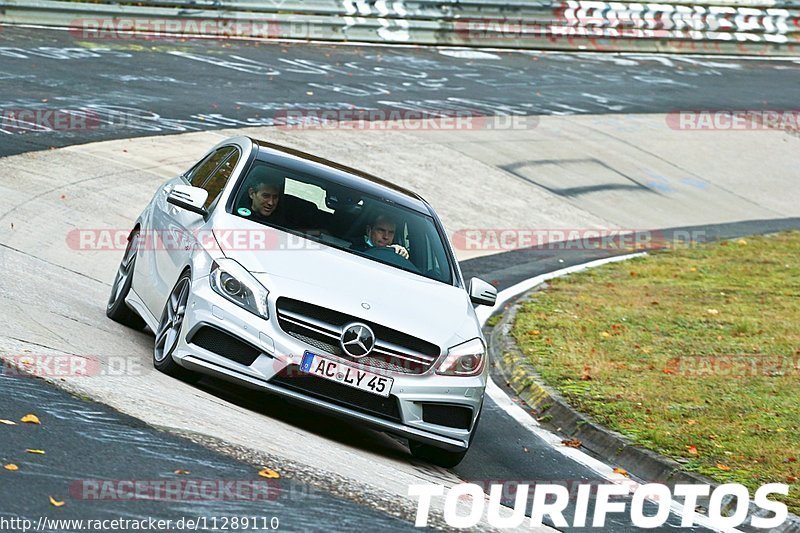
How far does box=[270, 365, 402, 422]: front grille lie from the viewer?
7.80m

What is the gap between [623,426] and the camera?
9.64 meters

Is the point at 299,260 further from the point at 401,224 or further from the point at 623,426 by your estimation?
the point at 623,426

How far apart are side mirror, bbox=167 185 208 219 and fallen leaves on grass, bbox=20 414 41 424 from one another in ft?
7.76

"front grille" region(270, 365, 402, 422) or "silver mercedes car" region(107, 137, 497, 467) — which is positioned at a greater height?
"silver mercedes car" region(107, 137, 497, 467)

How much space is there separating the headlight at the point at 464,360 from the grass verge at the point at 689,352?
164 cm

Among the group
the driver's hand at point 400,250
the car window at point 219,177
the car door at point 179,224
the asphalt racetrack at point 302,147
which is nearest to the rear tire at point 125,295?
the asphalt racetrack at point 302,147

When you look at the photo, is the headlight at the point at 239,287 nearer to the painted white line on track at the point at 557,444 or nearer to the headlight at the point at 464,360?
the headlight at the point at 464,360

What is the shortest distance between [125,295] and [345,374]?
2.89 m

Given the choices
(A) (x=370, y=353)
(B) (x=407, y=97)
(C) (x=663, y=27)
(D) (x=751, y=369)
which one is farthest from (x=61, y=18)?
(A) (x=370, y=353)

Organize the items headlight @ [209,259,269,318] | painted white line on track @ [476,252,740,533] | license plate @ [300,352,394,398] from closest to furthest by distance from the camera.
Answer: license plate @ [300,352,394,398] → headlight @ [209,259,269,318] → painted white line on track @ [476,252,740,533]

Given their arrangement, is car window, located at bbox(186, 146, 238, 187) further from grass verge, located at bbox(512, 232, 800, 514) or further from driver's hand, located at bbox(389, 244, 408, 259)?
grass verge, located at bbox(512, 232, 800, 514)

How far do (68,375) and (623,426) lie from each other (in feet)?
13.1

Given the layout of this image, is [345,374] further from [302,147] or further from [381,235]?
[302,147]

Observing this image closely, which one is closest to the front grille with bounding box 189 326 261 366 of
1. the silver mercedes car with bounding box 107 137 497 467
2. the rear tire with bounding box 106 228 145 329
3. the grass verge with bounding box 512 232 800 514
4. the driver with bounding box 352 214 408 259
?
the silver mercedes car with bounding box 107 137 497 467
